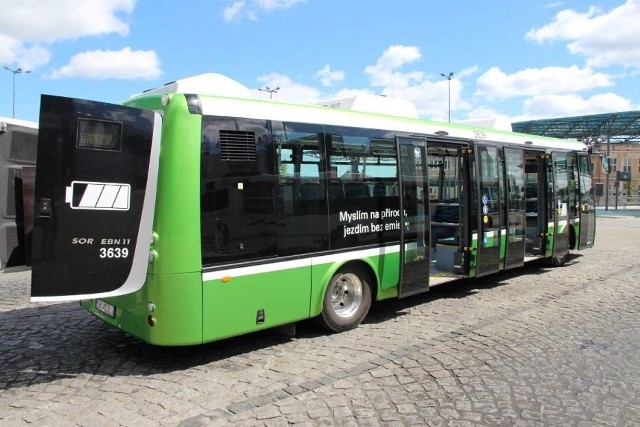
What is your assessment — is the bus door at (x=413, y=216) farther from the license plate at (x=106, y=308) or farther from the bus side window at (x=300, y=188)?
the license plate at (x=106, y=308)

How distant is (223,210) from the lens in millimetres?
4895

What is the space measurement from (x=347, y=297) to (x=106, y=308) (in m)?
2.83

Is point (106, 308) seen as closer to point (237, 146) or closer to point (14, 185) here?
point (14, 185)

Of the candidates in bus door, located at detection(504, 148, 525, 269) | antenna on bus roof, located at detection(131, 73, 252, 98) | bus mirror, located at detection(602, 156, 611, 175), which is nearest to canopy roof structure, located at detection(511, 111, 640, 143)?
bus mirror, located at detection(602, 156, 611, 175)

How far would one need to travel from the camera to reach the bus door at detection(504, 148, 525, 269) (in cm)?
898

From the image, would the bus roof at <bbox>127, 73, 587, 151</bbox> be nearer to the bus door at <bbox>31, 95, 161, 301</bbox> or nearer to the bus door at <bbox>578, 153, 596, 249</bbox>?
the bus door at <bbox>31, 95, 161, 301</bbox>

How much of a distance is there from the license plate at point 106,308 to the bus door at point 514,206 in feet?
21.6

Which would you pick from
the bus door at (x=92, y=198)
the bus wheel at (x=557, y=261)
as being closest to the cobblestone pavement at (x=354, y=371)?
the bus door at (x=92, y=198)

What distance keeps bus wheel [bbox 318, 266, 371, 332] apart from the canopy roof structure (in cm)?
4520

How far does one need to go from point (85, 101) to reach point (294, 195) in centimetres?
224

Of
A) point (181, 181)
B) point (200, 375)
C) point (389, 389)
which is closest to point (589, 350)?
point (389, 389)

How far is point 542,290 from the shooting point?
28.8 feet

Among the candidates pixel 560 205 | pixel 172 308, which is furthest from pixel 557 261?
pixel 172 308

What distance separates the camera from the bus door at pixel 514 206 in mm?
8984
